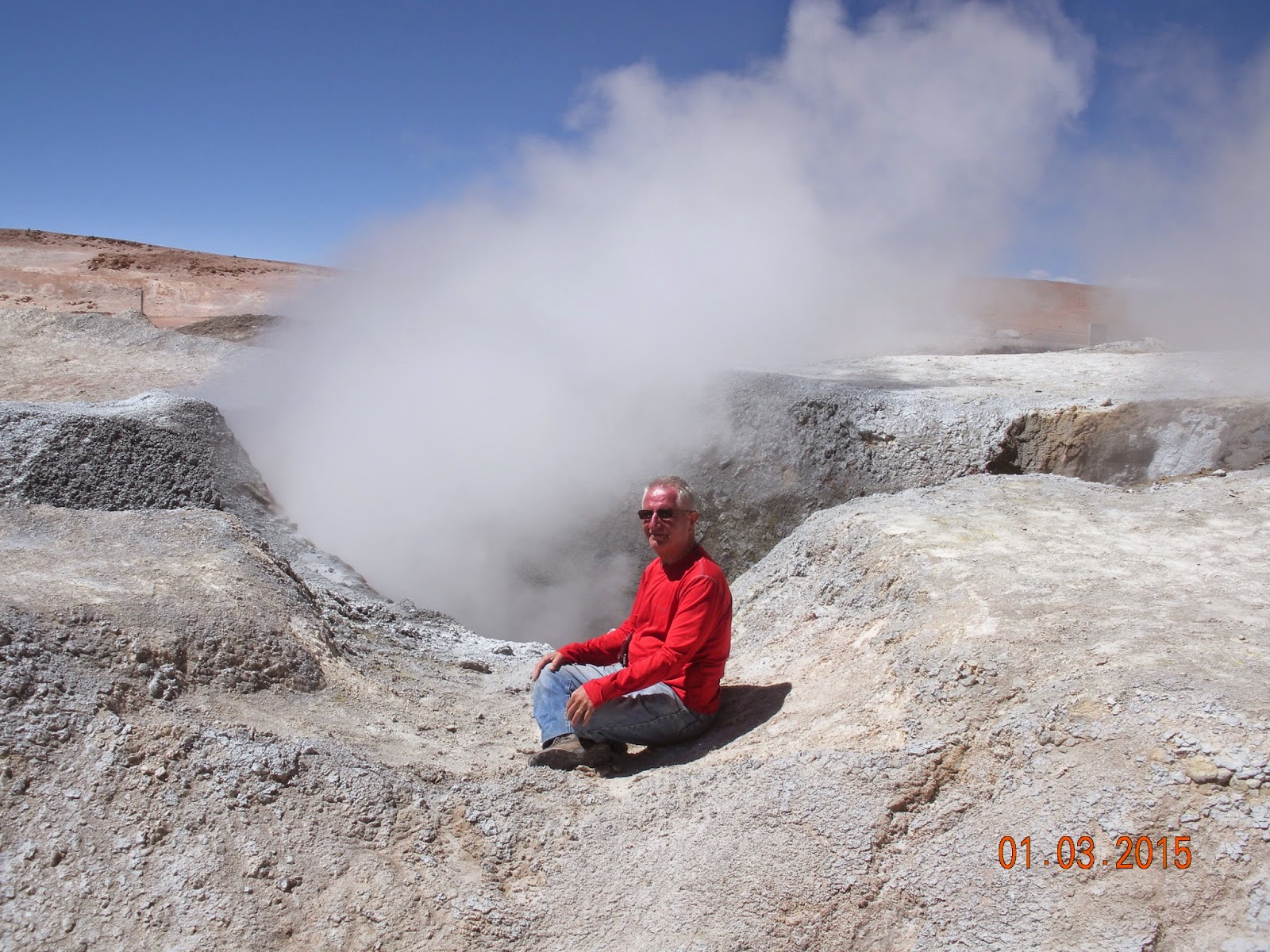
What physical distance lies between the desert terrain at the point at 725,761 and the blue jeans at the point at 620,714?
87 millimetres

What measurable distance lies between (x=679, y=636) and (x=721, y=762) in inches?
14.2

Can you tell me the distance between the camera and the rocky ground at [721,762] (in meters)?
1.90

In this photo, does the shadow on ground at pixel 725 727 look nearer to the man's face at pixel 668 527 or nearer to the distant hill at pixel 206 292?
the man's face at pixel 668 527

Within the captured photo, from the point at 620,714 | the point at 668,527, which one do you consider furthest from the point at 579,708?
the point at 668,527

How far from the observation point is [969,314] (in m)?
17.6

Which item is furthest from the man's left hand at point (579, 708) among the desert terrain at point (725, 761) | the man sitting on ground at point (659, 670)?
the desert terrain at point (725, 761)

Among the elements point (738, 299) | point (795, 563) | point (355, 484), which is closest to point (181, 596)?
point (795, 563)

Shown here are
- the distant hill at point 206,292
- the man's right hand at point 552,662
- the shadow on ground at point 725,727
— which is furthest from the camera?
the distant hill at point 206,292

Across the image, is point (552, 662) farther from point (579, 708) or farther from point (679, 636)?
point (679, 636)

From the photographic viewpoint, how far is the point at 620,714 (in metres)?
2.68

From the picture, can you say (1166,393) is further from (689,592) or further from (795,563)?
(689,592)

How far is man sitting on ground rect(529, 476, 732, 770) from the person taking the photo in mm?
2629

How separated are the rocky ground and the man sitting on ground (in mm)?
114
